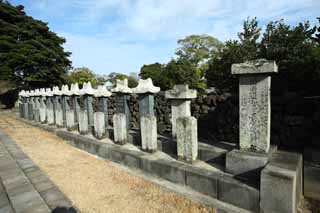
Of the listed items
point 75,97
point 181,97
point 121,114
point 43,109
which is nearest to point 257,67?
point 181,97

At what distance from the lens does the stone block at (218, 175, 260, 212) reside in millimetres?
2148

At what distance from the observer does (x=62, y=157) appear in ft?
14.1

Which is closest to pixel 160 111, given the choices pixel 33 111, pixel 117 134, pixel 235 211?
pixel 117 134

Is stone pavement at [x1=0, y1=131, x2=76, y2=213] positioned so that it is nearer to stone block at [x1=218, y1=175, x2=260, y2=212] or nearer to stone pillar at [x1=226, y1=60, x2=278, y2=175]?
stone block at [x1=218, y1=175, x2=260, y2=212]

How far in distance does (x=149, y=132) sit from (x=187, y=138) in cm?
83

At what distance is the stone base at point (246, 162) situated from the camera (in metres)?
2.33

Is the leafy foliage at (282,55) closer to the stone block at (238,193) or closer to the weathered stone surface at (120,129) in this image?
the stone block at (238,193)

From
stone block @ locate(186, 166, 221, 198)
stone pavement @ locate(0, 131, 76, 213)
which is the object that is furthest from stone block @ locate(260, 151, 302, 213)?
stone pavement @ locate(0, 131, 76, 213)

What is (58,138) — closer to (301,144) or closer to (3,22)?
(301,144)

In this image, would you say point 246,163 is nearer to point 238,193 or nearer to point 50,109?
point 238,193

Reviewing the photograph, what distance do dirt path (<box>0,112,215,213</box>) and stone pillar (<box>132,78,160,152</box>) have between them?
→ 66 centimetres

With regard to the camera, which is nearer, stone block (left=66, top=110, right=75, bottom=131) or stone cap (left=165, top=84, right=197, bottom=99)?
stone cap (left=165, top=84, right=197, bottom=99)

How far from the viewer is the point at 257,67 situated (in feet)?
7.63

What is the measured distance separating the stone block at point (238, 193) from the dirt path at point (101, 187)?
306 mm
